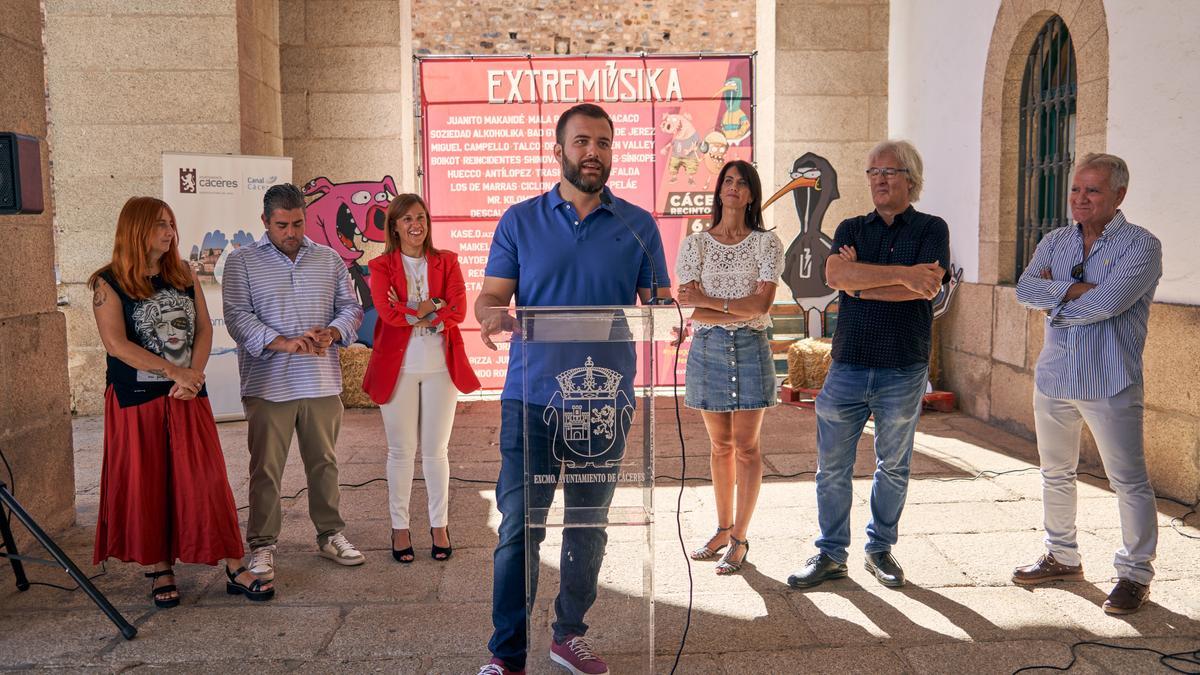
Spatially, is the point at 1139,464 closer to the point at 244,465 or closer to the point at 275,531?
the point at 275,531

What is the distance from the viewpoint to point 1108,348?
12.7 feet

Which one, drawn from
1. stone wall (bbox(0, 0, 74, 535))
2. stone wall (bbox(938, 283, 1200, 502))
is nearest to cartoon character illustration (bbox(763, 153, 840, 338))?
stone wall (bbox(938, 283, 1200, 502))

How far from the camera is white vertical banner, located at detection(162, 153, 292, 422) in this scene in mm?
7457

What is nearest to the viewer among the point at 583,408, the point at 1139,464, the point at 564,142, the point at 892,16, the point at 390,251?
the point at 583,408

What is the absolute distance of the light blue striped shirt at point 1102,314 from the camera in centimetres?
381

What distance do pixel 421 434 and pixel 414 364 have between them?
1.08 ft

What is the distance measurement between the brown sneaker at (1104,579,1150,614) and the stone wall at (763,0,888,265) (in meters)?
5.88

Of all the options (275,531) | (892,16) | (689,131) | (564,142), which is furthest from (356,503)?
(892,16)

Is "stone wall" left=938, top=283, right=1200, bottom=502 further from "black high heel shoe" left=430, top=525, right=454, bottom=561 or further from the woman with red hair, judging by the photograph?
the woman with red hair

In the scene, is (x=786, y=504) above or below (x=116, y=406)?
below

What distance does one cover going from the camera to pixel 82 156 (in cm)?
810

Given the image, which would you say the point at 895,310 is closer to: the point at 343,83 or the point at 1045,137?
the point at 1045,137

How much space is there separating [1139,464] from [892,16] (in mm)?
6434

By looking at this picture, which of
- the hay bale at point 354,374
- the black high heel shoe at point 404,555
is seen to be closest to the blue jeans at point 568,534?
the black high heel shoe at point 404,555
